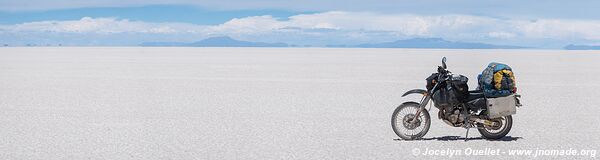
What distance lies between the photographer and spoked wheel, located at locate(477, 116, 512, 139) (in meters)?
8.43

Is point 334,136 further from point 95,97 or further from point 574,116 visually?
point 95,97

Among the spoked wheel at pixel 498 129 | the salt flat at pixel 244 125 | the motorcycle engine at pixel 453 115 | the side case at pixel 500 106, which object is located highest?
the side case at pixel 500 106

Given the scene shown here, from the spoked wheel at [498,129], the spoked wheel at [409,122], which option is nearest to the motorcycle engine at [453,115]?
the spoked wheel at [409,122]

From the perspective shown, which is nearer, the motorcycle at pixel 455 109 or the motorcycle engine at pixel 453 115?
the motorcycle at pixel 455 109

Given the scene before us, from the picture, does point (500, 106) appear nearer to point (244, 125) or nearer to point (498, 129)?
point (498, 129)

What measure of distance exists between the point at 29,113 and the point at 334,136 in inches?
234

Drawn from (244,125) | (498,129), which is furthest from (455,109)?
(244,125)

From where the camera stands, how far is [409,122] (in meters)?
8.27

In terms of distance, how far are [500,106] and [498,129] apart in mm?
533

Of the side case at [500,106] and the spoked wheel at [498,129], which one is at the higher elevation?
the side case at [500,106]

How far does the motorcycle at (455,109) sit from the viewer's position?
8.02 metres

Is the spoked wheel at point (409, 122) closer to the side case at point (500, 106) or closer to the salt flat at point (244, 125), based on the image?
the salt flat at point (244, 125)

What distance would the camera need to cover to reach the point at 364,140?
8594mm

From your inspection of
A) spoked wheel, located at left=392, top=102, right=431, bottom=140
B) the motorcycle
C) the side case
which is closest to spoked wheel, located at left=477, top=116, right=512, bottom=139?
the motorcycle
